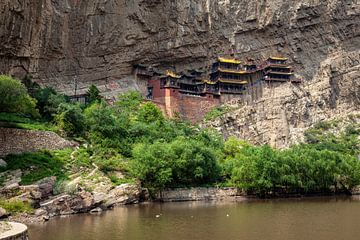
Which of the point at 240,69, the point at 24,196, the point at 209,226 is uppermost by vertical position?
the point at 240,69

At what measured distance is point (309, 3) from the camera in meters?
52.7

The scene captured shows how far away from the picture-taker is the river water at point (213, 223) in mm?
17375

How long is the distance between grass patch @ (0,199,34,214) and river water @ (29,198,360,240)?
4.78 ft

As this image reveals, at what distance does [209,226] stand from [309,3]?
3910 cm

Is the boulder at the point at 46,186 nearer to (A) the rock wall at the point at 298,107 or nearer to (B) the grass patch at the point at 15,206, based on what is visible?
(B) the grass patch at the point at 15,206

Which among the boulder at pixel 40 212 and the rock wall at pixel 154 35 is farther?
the rock wall at pixel 154 35

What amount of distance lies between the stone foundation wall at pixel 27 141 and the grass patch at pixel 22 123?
65 cm

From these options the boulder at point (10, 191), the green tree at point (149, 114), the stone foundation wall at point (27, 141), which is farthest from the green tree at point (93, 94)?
the boulder at point (10, 191)

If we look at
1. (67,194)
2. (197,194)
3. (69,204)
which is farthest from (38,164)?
(197,194)

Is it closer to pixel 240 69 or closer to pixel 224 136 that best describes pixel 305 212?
pixel 224 136

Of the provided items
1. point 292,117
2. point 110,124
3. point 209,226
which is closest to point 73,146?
point 110,124

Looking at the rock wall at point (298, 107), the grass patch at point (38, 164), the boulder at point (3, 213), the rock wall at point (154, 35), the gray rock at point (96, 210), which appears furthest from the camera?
the rock wall at point (298, 107)

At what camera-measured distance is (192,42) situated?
50594mm

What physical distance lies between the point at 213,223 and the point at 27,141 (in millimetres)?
14211
